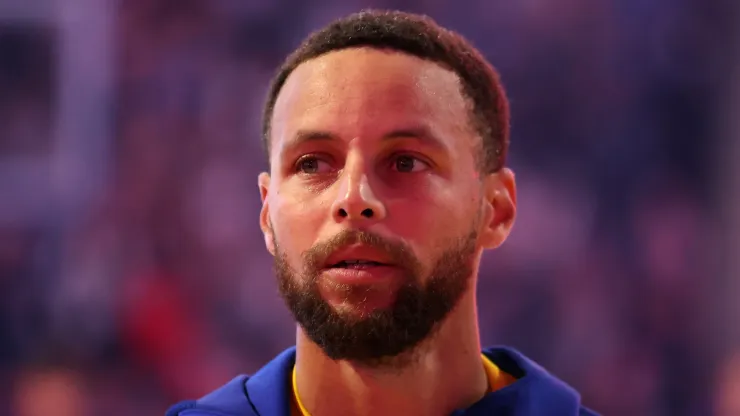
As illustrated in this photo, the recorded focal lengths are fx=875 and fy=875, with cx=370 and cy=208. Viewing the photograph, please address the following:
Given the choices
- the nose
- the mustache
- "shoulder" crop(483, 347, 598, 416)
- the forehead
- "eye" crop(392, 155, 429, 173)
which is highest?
the forehead

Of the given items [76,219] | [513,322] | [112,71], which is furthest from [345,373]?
[112,71]

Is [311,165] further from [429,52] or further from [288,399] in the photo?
[288,399]

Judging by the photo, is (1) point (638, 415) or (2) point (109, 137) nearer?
(1) point (638, 415)

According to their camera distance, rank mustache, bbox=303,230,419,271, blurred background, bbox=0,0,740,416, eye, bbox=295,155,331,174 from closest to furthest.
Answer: mustache, bbox=303,230,419,271, eye, bbox=295,155,331,174, blurred background, bbox=0,0,740,416

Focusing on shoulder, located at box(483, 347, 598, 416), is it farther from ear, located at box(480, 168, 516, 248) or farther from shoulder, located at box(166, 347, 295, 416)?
shoulder, located at box(166, 347, 295, 416)

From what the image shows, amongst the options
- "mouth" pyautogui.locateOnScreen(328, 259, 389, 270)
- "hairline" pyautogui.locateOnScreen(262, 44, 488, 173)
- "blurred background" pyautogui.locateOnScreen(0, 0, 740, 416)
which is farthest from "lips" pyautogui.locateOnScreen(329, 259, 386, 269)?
"blurred background" pyautogui.locateOnScreen(0, 0, 740, 416)

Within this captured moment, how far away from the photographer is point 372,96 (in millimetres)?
1437

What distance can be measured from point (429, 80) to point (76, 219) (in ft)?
6.03

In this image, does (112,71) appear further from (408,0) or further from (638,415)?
(638,415)

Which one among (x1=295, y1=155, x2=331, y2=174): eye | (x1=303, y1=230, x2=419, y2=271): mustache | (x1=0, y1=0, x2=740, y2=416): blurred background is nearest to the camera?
(x1=303, y1=230, x2=419, y2=271): mustache

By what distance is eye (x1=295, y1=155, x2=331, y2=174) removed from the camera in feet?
4.83

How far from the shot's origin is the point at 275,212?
151 cm

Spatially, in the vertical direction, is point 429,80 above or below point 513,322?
above

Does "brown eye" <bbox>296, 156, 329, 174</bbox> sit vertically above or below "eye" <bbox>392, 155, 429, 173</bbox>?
above
